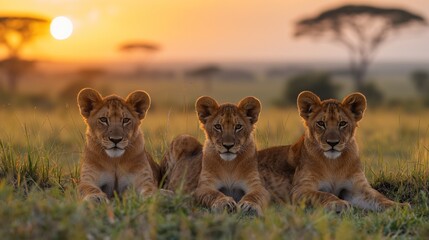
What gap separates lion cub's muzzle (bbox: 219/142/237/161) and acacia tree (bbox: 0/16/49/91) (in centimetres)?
2735

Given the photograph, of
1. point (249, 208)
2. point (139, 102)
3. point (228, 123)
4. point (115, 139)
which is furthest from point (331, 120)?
point (115, 139)

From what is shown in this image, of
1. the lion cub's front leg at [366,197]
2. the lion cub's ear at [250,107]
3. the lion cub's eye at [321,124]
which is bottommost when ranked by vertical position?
the lion cub's front leg at [366,197]

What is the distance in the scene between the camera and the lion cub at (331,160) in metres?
6.22

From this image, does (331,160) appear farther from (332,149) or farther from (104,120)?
(104,120)

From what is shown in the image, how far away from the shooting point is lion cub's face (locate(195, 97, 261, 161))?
20.2 feet

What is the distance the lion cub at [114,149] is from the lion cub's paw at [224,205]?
1.66 ft

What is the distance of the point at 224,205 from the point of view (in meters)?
5.89

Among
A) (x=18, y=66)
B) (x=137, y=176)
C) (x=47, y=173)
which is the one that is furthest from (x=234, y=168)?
(x=18, y=66)

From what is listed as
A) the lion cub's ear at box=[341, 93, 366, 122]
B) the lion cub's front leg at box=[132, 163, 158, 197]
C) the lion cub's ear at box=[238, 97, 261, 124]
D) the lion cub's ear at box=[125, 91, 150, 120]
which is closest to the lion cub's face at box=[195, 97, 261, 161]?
the lion cub's ear at box=[238, 97, 261, 124]

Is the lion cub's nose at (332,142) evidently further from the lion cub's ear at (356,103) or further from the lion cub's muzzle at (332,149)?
the lion cub's ear at (356,103)

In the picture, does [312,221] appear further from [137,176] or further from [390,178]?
[390,178]

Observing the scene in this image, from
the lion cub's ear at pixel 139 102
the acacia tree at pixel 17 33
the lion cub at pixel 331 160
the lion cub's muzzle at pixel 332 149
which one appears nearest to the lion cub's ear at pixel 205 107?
the lion cub's ear at pixel 139 102

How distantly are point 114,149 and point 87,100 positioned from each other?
0.54 meters

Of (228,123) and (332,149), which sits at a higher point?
(228,123)
